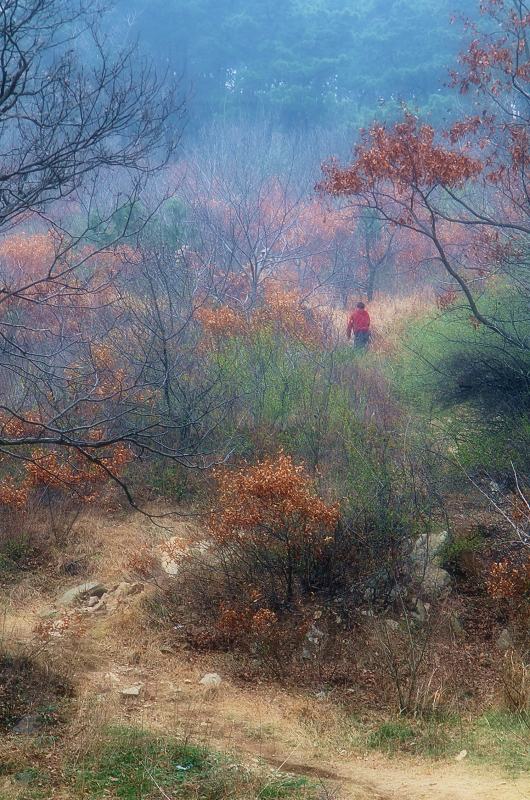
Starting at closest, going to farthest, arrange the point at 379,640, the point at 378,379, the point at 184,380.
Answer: the point at 379,640 → the point at 184,380 → the point at 378,379

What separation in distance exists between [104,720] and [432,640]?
3599 mm

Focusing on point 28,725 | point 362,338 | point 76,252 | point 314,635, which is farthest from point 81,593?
point 76,252

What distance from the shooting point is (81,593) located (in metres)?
10.2

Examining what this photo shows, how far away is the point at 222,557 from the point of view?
30.8ft

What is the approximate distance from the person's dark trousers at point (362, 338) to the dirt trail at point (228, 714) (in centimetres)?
989

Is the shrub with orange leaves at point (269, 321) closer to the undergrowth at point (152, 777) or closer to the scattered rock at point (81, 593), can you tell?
the scattered rock at point (81, 593)

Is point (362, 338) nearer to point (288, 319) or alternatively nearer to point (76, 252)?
point (288, 319)

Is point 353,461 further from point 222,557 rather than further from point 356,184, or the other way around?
→ point 356,184

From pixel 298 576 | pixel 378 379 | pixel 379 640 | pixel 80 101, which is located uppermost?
pixel 378 379

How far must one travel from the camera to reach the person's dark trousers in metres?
19.3

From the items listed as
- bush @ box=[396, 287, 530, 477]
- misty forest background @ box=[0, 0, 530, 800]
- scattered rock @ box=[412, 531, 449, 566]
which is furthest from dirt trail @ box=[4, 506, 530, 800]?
bush @ box=[396, 287, 530, 477]

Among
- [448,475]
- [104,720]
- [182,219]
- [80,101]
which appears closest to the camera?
[104,720]

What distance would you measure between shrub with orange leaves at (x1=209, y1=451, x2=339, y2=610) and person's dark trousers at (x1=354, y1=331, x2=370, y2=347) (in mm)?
10148

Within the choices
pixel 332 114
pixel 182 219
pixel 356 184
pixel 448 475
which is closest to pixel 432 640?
pixel 448 475
